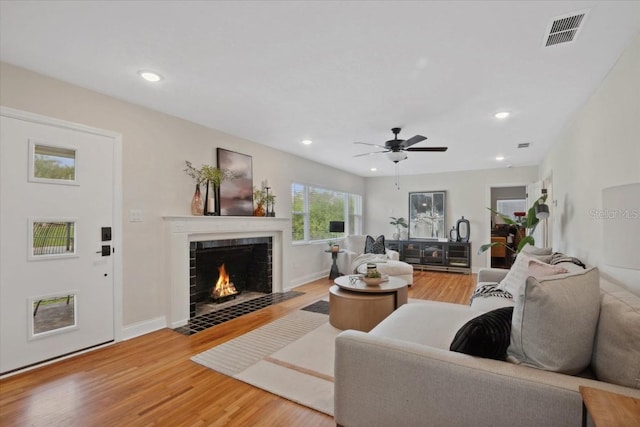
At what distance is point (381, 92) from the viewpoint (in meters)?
2.96

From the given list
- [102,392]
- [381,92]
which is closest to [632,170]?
[381,92]

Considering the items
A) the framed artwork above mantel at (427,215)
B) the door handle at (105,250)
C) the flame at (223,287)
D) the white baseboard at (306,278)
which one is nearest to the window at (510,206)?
the framed artwork above mantel at (427,215)

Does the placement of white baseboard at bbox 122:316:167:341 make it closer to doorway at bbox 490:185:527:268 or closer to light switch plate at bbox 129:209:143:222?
light switch plate at bbox 129:209:143:222

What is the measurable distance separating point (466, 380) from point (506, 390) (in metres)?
0.15

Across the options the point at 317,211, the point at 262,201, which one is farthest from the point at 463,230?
the point at 262,201

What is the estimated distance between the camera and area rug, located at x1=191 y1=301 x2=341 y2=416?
220 cm

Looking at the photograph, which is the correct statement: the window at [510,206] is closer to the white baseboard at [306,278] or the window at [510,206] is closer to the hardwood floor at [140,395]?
the white baseboard at [306,278]

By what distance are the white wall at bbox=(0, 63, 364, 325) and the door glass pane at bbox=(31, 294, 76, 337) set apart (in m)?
0.45

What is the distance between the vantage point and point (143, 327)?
3314mm

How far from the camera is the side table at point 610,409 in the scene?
33.4 inches

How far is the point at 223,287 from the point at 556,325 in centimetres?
408

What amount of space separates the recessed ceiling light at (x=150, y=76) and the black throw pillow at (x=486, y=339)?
2.99 m

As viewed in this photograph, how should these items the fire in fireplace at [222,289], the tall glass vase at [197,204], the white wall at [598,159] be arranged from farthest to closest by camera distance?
1. the fire in fireplace at [222,289]
2. the tall glass vase at [197,204]
3. the white wall at [598,159]

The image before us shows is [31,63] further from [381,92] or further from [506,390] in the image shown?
[506,390]
